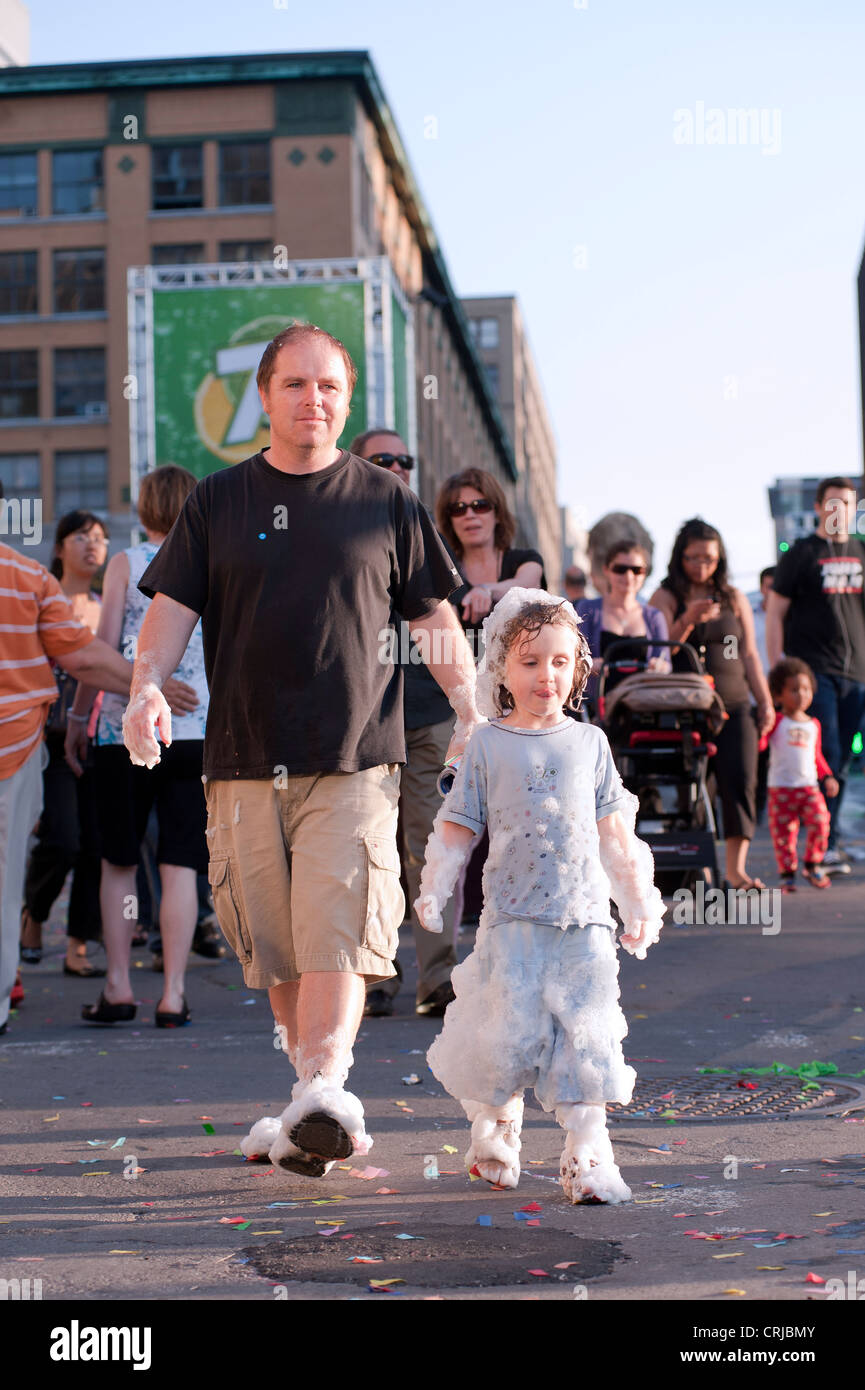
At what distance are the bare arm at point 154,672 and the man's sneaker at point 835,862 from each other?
7.58m

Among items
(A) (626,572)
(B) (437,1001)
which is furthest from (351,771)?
(A) (626,572)

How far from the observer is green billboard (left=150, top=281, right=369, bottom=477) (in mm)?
27875

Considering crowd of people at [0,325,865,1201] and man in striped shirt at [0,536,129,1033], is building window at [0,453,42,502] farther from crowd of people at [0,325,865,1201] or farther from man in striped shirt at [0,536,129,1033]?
crowd of people at [0,325,865,1201]

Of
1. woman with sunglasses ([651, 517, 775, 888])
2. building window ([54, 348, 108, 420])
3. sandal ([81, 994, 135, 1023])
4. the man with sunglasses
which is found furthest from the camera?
building window ([54, 348, 108, 420])

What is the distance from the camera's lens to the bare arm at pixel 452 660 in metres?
4.74

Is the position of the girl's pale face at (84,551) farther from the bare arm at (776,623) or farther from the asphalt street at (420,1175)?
the bare arm at (776,623)

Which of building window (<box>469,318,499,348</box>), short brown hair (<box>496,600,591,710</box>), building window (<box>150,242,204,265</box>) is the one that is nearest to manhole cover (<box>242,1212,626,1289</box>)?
short brown hair (<box>496,600,591,710</box>)

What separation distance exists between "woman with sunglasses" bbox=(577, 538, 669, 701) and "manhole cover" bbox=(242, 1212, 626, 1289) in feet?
19.6

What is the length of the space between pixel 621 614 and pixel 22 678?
3.80 m

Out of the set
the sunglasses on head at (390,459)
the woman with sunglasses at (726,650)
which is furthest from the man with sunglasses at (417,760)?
the woman with sunglasses at (726,650)

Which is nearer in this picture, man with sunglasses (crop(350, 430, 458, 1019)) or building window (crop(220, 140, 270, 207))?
man with sunglasses (crop(350, 430, 458, 1019))

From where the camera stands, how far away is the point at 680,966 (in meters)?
8.21
